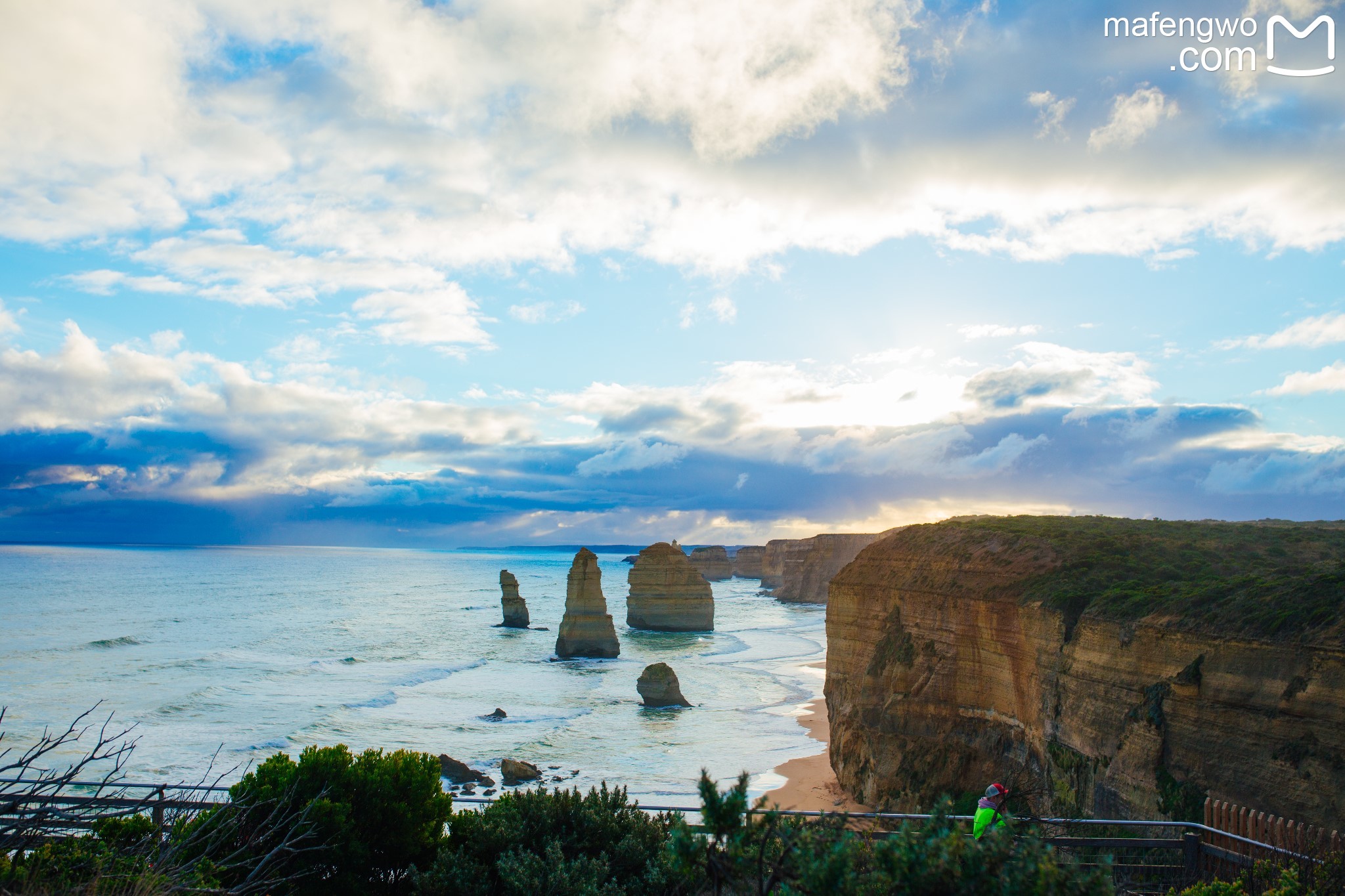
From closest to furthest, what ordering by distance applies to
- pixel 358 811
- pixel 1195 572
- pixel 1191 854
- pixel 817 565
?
pixel 1191 854, pixel 358 811, pixel 1195 572, pixel 817 565

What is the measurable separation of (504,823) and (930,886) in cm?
703

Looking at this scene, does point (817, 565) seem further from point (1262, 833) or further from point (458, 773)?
point (1262, 833)

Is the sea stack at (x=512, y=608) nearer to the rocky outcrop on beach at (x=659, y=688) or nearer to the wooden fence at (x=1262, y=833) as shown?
the rocky outcrop on beach at (x=659, y=688)

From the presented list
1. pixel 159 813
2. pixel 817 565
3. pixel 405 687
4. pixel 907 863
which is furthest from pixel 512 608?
pixel 907 863

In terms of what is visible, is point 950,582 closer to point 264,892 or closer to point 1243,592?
point 1243,592

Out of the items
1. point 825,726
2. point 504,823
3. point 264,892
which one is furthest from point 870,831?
point 825,726

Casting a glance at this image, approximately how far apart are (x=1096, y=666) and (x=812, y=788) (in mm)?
12937

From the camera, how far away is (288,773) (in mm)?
11461

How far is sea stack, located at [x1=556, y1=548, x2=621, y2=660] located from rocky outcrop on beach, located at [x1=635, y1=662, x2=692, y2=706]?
20.1 metres

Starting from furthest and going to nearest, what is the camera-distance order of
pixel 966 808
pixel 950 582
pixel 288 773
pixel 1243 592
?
pixel 950 582
pixel 966 808
pixel 1243 592
pixel 288 773

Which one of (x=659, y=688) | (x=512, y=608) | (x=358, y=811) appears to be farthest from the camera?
(x=512, y=608)

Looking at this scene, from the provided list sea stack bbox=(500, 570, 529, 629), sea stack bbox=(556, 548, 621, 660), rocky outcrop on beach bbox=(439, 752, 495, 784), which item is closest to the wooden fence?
rocky outcrop on beach bbox=(439, 752, 495, 784)

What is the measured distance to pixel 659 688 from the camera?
42.2m

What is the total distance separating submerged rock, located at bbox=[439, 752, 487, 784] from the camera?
93.3ft
